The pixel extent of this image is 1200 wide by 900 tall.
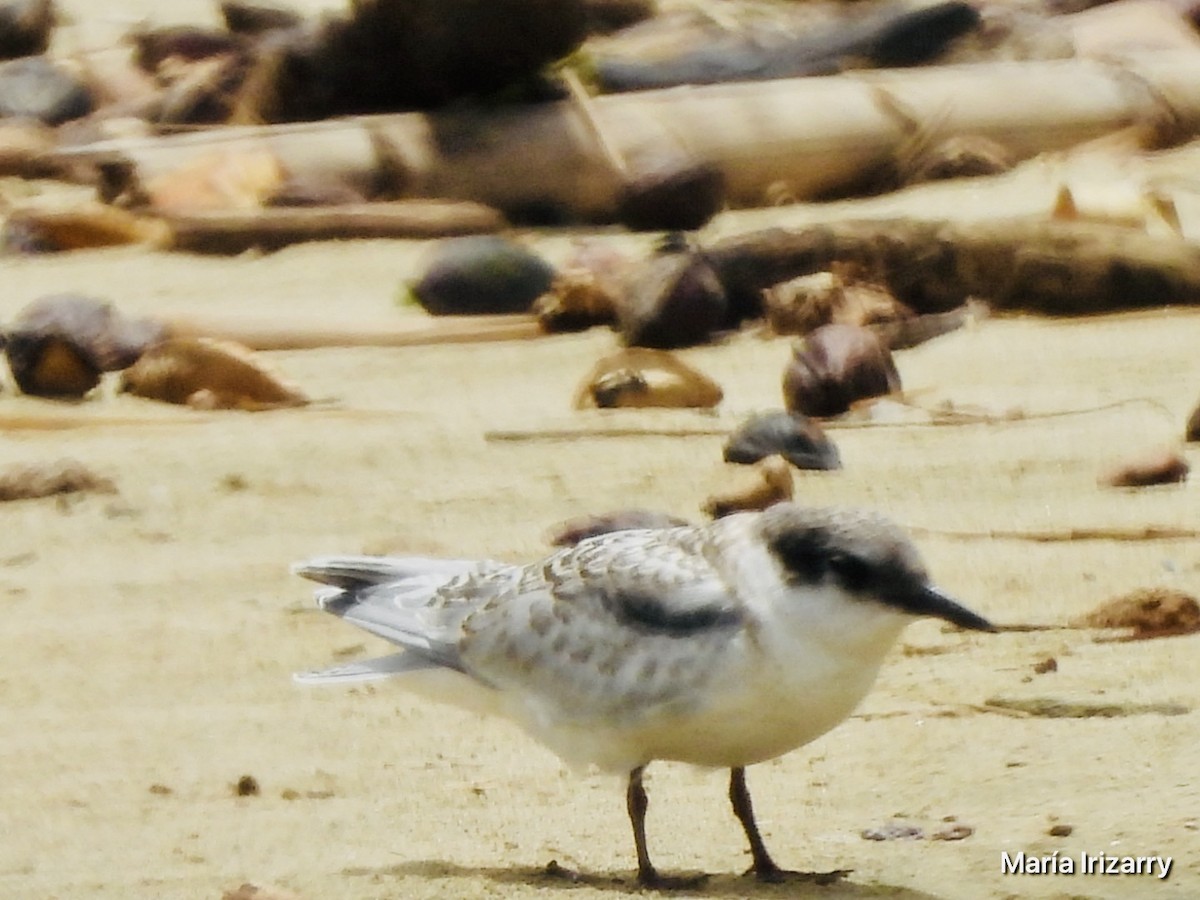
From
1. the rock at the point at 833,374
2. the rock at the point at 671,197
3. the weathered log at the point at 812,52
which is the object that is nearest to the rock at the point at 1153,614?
the rock at the point at 833,374

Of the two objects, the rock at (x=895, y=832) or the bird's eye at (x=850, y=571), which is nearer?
the bird's eye at (x=850, y=571)

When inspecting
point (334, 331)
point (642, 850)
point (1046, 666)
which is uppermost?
point (642, 850)

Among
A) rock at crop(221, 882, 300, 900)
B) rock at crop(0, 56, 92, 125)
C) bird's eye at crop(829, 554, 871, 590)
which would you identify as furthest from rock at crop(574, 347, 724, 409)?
rock at crop(0, 56, 92, 125)

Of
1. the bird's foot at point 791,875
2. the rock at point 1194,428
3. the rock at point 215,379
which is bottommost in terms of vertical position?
the rock at point 215,379

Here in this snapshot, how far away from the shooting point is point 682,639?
3158 millimetres

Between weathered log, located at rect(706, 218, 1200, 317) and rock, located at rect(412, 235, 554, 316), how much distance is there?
55 centimetres

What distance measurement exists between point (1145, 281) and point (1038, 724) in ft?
9.58

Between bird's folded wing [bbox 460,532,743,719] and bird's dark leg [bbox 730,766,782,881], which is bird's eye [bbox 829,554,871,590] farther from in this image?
bird's dark leg [bbox 730,766,782,881]

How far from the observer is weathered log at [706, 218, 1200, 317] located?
20.8 ft

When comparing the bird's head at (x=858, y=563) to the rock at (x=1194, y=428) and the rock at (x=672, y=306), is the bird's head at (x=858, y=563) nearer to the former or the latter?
the rock at (x=1194, y=428)

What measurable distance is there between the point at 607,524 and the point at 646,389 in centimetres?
113

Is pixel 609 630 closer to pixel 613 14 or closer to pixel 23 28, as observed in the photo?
pixel 613 14

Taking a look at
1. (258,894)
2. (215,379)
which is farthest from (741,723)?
(215,379)

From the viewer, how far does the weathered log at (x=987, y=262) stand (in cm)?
634
